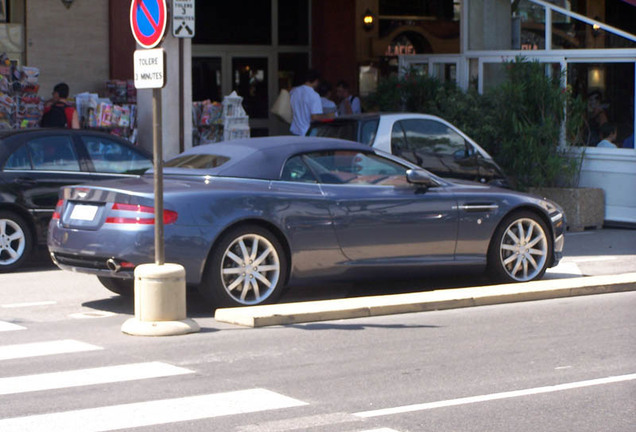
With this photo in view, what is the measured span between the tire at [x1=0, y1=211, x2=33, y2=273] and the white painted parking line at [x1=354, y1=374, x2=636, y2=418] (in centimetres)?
704

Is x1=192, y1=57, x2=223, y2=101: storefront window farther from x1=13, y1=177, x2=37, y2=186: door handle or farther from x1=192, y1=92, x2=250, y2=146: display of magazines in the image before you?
x1=13, y1=177, x2=37, y2=186: door handle

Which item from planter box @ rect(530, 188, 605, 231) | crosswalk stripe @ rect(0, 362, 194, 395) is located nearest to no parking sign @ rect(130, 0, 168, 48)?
crosswalk stripe @ rect(0, 362, 194, 395)

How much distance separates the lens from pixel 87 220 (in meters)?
9.88

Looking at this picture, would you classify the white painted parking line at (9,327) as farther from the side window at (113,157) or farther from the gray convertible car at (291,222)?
the side window at (113,157)

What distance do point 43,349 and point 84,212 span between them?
5.61 feet

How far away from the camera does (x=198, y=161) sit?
35.5 ft

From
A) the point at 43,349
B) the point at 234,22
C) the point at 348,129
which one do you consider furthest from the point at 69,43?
the point at 43,349

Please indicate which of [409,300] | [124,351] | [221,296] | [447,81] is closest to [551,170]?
[447,81]

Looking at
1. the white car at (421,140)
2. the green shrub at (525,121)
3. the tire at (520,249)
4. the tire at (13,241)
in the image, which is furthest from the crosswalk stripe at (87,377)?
the green shrub at (525,121)

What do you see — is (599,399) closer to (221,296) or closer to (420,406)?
(420,406)

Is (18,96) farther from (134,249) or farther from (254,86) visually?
(134,249)

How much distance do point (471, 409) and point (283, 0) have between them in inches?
712

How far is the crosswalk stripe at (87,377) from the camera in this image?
7348mm

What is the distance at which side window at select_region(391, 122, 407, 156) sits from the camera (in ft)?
48.1
